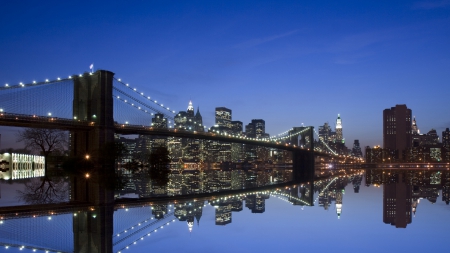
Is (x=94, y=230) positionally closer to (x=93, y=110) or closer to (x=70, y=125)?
(x=70, y=125)

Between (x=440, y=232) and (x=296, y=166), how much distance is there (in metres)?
60.6

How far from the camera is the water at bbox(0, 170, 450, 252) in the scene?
787 cm

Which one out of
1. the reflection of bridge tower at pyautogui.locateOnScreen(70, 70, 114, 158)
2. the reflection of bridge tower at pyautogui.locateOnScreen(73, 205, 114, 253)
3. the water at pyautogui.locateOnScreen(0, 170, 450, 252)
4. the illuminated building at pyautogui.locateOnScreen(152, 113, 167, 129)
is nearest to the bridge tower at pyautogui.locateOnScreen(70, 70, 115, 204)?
the reflection of bridge tower at pyautogui.locateOnScreen(70, 70, 114, 158)

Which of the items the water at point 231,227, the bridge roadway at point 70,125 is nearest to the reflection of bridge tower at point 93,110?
the bridge roadway at point 70,125

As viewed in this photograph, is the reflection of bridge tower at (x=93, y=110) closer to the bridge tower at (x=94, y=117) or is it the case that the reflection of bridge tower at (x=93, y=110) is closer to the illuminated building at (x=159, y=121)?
the bridge tower at (x=94, y=117)

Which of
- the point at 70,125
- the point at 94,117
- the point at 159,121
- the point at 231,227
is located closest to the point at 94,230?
the point at 231,227

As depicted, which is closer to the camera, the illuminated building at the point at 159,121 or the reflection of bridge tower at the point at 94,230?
the reflection of bridge tower at the point at 94,230

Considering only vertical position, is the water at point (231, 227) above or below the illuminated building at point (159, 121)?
below

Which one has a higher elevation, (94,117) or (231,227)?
(94,117)

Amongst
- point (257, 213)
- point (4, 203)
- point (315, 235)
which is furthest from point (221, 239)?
point (4, 203)

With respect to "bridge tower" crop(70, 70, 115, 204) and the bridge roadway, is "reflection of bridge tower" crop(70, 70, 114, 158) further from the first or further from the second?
the bridge roadway

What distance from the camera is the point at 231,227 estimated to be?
9.84 metres

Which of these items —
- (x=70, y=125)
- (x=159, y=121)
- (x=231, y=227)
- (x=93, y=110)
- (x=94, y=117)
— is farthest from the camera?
(x=159, y=121)

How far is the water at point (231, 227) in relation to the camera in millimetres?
7871
